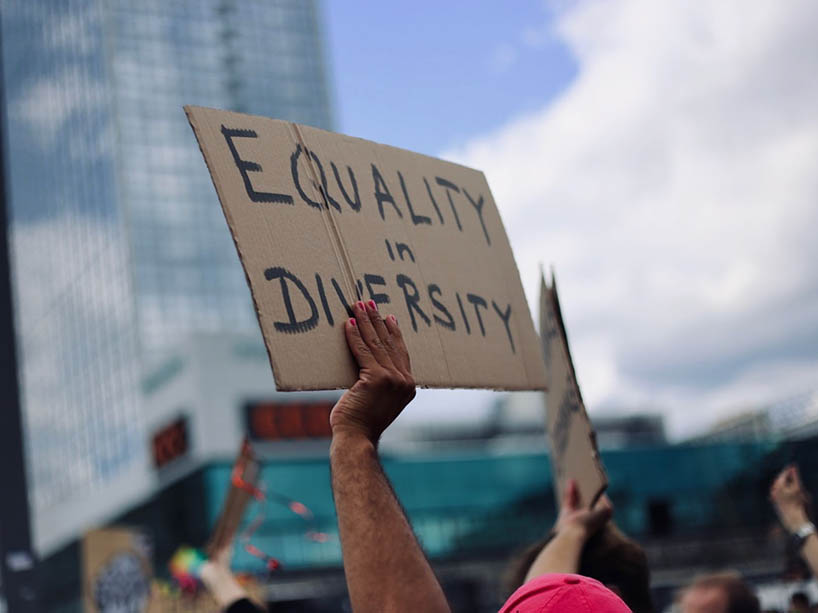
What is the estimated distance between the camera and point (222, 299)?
243 ft

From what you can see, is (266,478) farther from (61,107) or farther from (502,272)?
(61,107)

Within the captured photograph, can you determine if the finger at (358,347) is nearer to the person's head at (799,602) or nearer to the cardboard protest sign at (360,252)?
the cardboard protest sign at (360,252)

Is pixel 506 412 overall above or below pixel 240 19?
below

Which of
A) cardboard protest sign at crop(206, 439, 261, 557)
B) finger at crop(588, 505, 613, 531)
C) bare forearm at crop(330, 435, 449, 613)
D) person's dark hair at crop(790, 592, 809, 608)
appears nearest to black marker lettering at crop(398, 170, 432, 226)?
bare forearm at crop(330, 435, 449, 613)

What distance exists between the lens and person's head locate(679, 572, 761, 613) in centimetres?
300

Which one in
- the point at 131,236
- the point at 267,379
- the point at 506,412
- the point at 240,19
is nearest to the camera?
the point at 267,379

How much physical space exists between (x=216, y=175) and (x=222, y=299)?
240 ft

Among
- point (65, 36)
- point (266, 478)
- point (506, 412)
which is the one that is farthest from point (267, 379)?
point (65, 36)

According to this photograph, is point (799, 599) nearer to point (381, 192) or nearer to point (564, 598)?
point (381, 192)

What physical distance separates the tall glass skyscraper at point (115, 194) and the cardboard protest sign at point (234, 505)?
197 feet

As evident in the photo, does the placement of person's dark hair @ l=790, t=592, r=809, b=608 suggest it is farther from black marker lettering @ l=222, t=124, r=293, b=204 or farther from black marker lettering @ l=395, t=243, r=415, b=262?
black marker lettering @ l=222, t=124, r=293, b=204

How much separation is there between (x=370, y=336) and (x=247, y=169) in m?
0.38

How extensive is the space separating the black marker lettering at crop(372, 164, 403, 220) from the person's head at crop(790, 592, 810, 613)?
2.97 metres

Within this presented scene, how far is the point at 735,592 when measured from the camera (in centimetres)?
303
